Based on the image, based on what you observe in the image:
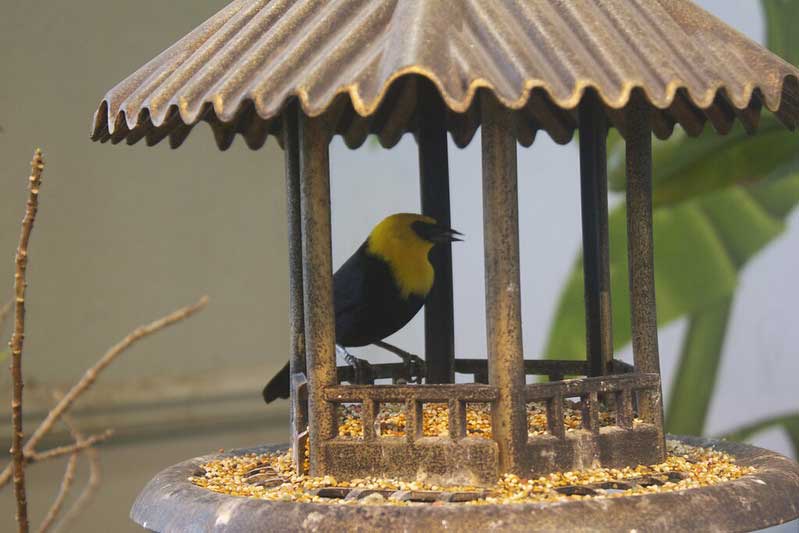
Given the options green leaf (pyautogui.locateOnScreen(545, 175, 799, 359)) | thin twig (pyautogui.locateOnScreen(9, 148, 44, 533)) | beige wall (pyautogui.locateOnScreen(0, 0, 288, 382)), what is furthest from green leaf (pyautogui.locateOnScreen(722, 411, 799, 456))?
thin twig (pyautogui.locateOnScreen(9, 148, 44, 533))

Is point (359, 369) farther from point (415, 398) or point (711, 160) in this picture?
point (711, 160)

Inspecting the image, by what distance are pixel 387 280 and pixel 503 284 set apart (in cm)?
68

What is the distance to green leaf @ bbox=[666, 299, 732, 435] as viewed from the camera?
14.1ft

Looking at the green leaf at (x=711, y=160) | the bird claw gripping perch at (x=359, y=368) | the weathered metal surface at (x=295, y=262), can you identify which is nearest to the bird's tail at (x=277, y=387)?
the bird claw gripping perch at (x=359, y=368)

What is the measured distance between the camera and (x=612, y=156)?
169 inches

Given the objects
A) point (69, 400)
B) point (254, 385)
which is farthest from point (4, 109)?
point (69, 400)

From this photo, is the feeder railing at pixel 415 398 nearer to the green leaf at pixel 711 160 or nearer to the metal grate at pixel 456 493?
the metal grate at pixel 456 493

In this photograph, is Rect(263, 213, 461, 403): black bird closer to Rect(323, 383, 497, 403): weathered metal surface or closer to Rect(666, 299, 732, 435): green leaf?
Rect(323, 383, 497, 403): weathered metal surface

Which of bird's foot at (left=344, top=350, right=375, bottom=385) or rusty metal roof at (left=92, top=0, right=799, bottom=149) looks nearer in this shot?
rusty metal roof at (left=92, top=0, right=799, bottom=149)

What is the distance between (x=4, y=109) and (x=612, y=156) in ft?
7.52

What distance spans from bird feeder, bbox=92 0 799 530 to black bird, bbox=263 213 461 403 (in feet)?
0.92

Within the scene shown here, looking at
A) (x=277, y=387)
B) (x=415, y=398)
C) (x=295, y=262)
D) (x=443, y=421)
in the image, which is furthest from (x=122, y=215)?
(x=415, y=398)

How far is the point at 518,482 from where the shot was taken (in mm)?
1830

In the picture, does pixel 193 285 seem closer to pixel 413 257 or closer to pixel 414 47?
pixel 413 257
